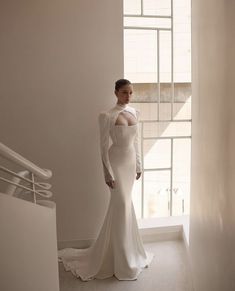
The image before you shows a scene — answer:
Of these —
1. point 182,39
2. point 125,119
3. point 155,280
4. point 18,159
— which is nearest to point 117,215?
point 155,280

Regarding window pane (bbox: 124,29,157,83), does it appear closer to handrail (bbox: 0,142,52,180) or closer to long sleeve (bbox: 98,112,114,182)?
long sleeve (bbox: 98,112,114,182)

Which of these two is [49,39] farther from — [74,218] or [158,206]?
[158,206]

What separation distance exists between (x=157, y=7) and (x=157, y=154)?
143 centimetres

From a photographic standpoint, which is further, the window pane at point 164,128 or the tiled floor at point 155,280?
the window pane at point 164,128

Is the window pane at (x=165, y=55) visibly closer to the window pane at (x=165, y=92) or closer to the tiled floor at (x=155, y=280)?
the window pane at (x=165, y=92)

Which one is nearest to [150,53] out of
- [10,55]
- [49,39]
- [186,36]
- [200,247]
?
[186,36]

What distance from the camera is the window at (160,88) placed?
339cm

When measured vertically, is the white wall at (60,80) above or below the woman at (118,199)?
above

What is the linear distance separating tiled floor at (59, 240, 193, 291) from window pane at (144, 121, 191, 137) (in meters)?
1.17

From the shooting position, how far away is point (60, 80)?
3.14 metres

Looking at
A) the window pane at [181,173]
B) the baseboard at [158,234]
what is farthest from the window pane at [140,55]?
the baseboard at [158,234]

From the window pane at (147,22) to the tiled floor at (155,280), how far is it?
2.19 m

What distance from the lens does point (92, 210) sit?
339cm

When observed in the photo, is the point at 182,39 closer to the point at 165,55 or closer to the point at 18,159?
the point at 165,55
